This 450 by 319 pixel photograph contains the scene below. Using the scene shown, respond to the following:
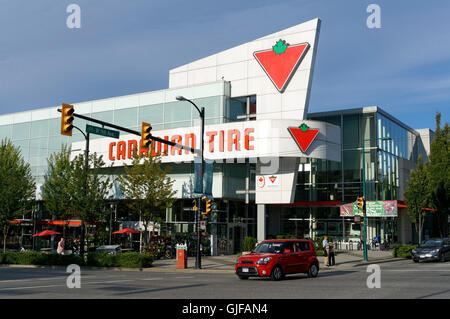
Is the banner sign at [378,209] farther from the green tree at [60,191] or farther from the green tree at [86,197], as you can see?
the green tree at [60,191]

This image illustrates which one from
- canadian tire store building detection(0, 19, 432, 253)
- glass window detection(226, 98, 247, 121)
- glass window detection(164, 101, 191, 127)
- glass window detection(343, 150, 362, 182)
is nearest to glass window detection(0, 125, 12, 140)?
canadian tire store building detection(0, 19, 432, 253)

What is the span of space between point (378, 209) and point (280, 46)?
16.2 m

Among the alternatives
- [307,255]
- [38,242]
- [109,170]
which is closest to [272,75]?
[109,170]

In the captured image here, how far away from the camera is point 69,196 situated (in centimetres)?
3941

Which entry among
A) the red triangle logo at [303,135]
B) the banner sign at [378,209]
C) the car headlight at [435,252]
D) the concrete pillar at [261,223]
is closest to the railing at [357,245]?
the banner sign at [378,209]

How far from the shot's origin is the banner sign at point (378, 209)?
131 ft

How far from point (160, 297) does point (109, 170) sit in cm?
3435

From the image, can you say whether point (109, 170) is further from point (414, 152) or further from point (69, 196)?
Result: point (414, 152)

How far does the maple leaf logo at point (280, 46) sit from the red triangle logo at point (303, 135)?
6.78 m

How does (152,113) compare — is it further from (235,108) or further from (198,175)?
(198,175)

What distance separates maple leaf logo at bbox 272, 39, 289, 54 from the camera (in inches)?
1511

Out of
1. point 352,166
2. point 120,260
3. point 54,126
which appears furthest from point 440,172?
point 54,126

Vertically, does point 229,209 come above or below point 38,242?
above

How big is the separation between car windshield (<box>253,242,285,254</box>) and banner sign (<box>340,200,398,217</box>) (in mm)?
20784
